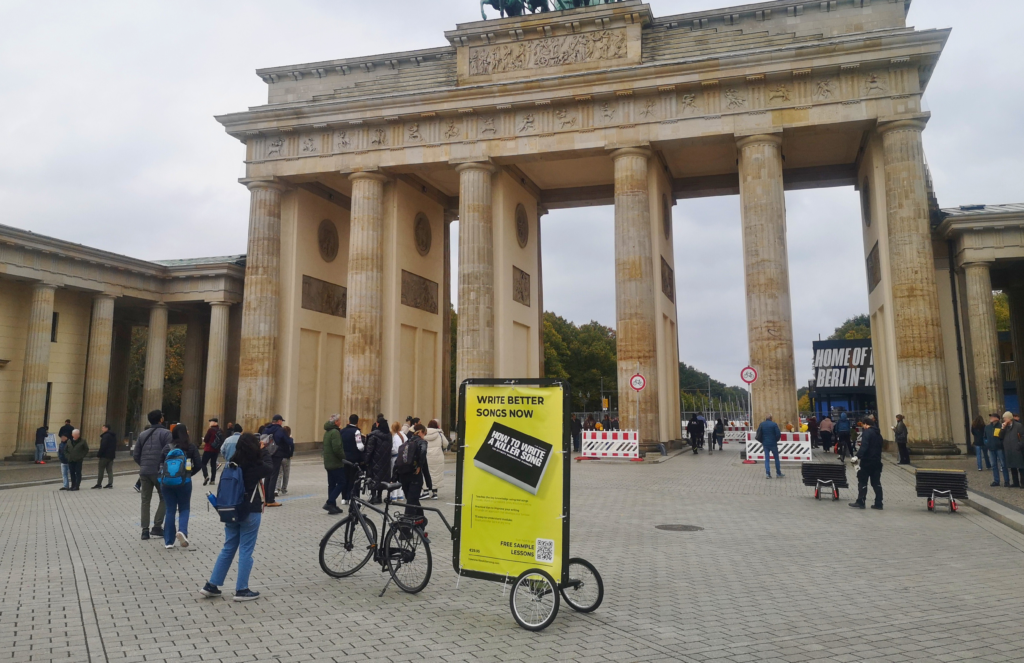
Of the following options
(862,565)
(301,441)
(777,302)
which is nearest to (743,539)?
(862,565)

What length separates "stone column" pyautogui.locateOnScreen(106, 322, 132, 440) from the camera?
41938mm

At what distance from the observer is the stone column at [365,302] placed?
3088cm

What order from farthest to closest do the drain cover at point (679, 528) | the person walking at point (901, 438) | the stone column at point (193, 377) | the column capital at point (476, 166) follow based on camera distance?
1. the stone column at point (193, 377)
2. the column capital at point (476, 166)
3. the person walking at point (901, 438)
4. the drain cover at point (679, 528)

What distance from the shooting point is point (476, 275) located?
30.6 meters

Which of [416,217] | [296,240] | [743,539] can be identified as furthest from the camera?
[416,217]

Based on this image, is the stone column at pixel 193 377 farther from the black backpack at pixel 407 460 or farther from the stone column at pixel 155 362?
the black backpack at pixel 407 460

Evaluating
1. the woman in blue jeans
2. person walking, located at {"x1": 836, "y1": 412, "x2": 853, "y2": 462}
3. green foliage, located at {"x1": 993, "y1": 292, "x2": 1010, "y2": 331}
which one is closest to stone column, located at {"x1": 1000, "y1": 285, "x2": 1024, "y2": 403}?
person walking, located at {"x1": 836, "y1": 412, "x2": 853, "y2": 462}

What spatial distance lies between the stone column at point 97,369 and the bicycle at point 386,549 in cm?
3113

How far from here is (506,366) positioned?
3191 centimetres

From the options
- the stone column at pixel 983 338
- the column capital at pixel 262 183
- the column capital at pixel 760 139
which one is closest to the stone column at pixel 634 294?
the column capital at pixel 760 139

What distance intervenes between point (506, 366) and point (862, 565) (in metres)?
23.9

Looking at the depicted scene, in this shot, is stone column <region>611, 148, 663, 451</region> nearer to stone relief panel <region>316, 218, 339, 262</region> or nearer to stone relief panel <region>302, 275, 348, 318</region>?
stone relief panel <region>302, 275, 348, 318</region>

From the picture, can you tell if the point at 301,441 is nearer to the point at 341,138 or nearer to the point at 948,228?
the point at 341,138

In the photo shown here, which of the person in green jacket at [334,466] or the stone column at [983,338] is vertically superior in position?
the stone column at [983,338]
